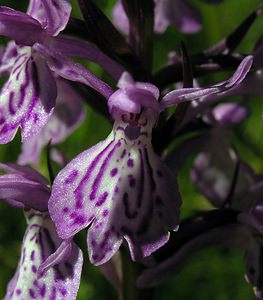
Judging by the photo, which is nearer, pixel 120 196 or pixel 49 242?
pixel 120 196

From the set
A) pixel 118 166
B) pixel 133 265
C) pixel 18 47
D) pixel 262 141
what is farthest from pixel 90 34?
pixel 262 141

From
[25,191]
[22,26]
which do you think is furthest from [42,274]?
[22,26]

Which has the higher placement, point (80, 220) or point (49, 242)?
point (80, 220)

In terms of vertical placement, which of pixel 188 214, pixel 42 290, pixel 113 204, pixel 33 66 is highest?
pixel 33 66

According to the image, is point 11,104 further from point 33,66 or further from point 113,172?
point 113,172

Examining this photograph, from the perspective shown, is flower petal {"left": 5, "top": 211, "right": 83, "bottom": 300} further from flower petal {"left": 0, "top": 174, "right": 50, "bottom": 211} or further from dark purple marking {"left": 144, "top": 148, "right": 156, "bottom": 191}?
dark purple marking {"left": 144, "top": 148, "right": 156, "bottom": 191}

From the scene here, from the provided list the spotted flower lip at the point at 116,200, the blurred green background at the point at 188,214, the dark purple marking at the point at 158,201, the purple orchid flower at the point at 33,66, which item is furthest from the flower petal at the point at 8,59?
the blurred green background at the point at 188,214

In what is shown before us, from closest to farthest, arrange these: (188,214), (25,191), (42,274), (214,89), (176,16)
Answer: (214,89) → (42,274) → (25,191) → (176,16) → (188,214)

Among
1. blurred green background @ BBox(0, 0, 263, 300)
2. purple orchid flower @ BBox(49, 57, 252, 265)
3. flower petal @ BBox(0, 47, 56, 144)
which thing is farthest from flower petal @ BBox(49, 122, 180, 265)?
blurred green background @ BBox(0, 0, 263, 300)

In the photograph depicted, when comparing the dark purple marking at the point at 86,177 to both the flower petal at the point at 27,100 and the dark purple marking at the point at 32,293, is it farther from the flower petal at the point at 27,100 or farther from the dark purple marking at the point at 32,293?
the dark purple marking at the point at 32,293
